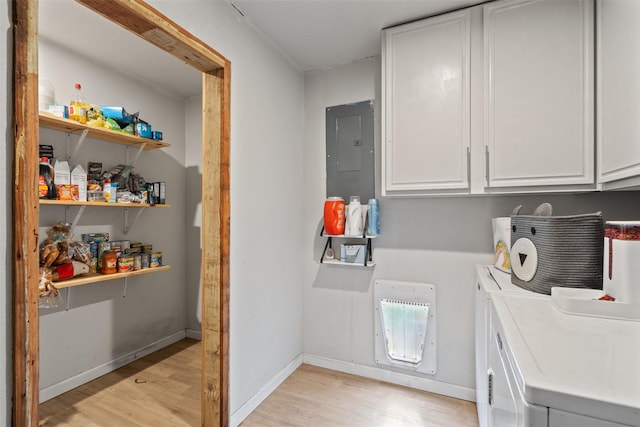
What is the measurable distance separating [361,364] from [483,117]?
1.94m

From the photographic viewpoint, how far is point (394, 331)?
7.14ft

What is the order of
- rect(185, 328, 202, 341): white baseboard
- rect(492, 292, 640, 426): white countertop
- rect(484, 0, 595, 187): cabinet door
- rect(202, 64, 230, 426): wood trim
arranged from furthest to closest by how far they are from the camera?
1. rect(185, 328, 202, 341): white baseboard
2. rect(202, 64, 230, 426): wood trim
3. rect(484, 0, 595, 187): cabinet door
4. rect(492, 292, 640, 426): white countertop

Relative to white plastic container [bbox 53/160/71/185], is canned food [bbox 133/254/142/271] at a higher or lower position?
lower

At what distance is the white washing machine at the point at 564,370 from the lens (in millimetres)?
504

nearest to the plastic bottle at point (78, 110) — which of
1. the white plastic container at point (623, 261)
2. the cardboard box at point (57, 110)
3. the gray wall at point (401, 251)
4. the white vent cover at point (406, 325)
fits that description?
the cardboard box at point (57, 110)

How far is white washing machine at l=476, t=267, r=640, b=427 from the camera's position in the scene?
50cm

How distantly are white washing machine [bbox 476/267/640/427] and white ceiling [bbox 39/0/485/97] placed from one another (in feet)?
5.66

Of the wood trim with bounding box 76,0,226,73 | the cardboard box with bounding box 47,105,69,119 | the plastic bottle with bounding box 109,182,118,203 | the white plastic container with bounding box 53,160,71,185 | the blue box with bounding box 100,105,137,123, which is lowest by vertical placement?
the plastic bottle with bounding box 109,182,118,203

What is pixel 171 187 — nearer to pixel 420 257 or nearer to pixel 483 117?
pixel 420 257

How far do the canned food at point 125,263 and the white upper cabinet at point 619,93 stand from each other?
3.01 meters

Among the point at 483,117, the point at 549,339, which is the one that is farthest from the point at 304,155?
the point at 549,339

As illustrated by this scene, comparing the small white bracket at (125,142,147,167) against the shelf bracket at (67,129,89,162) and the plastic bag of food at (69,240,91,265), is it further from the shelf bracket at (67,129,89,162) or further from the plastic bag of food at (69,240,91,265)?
the plastic bag of food at (69,240,91,265)

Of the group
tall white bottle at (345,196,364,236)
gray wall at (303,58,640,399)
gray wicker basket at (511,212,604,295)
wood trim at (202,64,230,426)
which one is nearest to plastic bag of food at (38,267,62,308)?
wood trim at (202,64,230,426)

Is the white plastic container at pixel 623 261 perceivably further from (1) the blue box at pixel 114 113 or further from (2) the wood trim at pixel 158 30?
(1) the blue box at pixel 114 113
